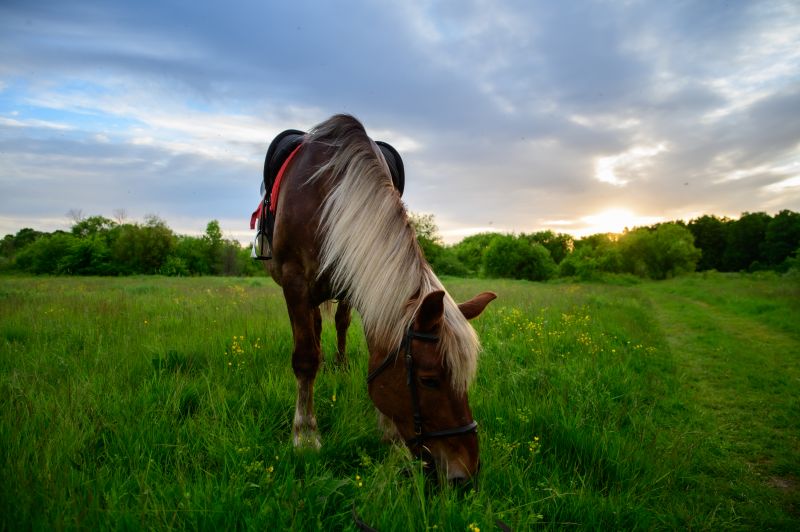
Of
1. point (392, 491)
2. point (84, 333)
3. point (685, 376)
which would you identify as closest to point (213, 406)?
point (392, 491)

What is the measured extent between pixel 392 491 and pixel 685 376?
5653 mm

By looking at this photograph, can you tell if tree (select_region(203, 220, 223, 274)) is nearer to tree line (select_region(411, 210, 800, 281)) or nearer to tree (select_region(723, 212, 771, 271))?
tree line (select_region(411, 210, 800, 281))

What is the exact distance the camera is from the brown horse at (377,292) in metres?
2.19

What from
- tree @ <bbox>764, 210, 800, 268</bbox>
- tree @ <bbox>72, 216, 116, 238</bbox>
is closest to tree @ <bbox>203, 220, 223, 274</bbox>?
tree @ <bbox>72, 216, 116, 238</bbox>

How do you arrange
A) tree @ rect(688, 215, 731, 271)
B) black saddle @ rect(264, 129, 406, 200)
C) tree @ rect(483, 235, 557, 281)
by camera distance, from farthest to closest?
tree @ rect(688, 215, 731, 271) → tree @ rect(483, 235, 557, 281) → black saddle @ rect(264, 129, 406, 200)

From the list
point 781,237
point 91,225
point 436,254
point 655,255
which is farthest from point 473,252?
point 91,225

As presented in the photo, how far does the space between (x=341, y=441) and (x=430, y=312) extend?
4.14 feet

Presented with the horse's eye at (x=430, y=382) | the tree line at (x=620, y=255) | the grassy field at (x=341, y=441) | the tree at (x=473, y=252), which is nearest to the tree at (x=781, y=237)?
the tree line at (x=620, y=255)

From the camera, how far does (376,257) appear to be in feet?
8.41

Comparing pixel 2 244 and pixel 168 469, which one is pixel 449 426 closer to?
pixel 168 469

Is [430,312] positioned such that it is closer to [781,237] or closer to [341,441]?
[341,441]

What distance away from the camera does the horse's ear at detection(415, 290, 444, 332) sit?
6.75ft

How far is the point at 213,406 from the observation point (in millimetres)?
2779

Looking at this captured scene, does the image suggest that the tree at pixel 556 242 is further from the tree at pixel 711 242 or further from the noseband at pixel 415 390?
the noseband at pixel 415 390
